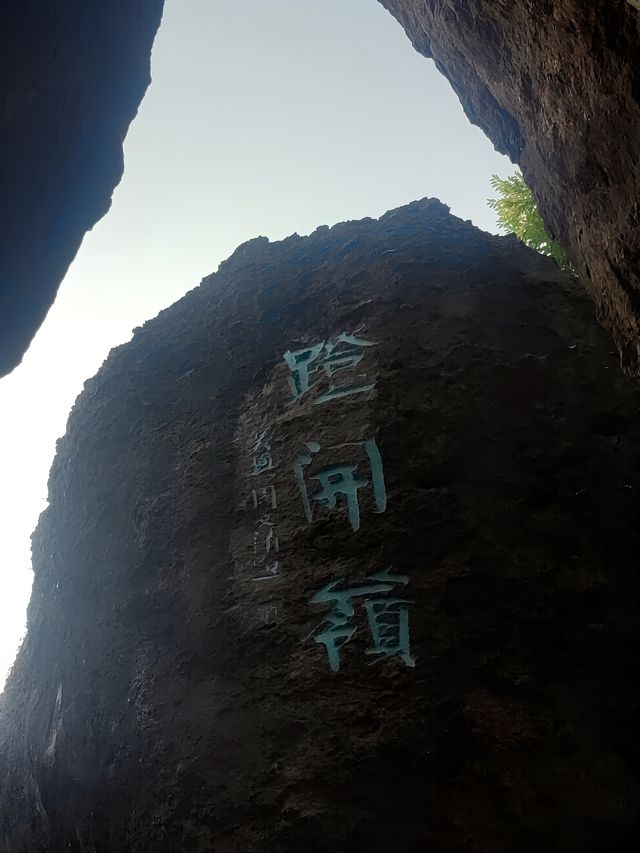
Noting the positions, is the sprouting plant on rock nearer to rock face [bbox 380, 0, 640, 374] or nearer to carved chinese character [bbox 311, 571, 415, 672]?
rock face [bbox 380, 0, 640, 374]

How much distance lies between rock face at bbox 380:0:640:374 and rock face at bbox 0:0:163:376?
1622mm

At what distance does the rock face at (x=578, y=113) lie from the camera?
2.21 m

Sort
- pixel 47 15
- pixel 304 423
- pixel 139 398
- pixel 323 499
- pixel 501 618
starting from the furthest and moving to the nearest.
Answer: pixel 139 398
pixel 304 423
pixel 323 499
pixel 501 618
pixel 47 15

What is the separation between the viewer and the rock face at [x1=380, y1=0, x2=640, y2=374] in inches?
87.2

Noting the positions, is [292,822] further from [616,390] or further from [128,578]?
[616,390]

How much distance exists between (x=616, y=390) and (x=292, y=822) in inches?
112

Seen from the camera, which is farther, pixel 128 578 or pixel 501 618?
pixel 128 578

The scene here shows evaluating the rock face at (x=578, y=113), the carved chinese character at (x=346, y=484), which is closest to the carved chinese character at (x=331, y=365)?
the carved chinese character at (x=346, y=484)

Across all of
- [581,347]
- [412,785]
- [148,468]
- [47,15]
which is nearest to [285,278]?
[148,468]

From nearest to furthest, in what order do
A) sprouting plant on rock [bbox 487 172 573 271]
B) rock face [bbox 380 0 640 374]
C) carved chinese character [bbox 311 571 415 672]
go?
rock face [bbox 380 0 640 374], carved chinese character [bbox 311 571 415 672], sprouting plant on rock [bbox 487 172 573 271]

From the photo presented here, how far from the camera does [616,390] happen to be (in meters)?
3.78

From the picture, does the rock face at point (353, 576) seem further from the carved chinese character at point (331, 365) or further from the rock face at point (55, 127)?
the rock face at point (55, 127)

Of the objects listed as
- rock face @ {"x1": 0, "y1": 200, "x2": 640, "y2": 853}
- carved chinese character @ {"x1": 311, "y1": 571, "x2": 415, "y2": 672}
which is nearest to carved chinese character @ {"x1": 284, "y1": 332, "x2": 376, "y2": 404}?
rock face @ {"x1": 0, "y1": 200, "x2": 640, "y2": 853}

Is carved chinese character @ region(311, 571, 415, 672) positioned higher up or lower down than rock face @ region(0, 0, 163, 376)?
lower down
